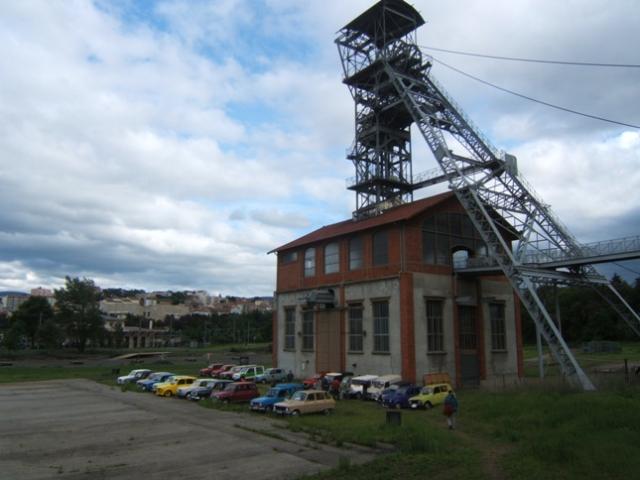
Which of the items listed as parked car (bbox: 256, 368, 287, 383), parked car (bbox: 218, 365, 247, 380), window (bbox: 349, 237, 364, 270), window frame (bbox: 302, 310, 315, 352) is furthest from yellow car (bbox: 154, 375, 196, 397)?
window (bbox: 349, 237, 364, 270)

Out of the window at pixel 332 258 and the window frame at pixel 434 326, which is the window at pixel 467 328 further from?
the window at pixel 332 258

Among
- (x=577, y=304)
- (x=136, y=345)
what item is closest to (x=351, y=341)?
(x=577, y=304)

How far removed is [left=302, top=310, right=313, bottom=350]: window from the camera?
149 feet

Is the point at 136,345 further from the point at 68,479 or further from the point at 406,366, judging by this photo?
the point at 68,479

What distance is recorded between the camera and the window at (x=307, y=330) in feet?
149

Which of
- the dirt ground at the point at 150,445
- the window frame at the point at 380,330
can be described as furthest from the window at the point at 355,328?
the dirt ground at the point at 150,445

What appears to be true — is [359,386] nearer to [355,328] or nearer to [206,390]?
[355,328]

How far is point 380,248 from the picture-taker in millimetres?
39750

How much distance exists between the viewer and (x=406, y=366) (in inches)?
1390

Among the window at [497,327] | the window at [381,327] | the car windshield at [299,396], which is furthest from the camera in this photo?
the window at [497,327]

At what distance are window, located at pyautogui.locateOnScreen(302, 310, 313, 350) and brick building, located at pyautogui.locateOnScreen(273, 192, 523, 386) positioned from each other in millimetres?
90

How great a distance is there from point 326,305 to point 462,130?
20083mm

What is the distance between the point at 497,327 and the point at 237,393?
911 inches

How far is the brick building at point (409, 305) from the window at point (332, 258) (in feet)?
0.30
